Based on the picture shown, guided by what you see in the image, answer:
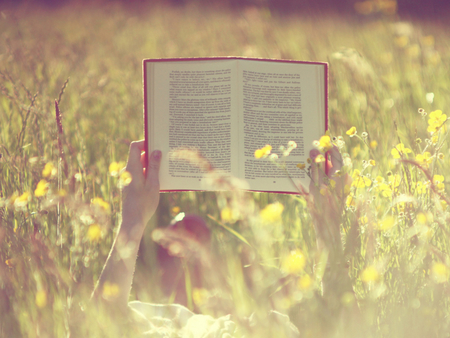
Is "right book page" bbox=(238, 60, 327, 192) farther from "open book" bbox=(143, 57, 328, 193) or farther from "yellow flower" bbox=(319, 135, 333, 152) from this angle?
"yellow flower" bbox=(319, 135, 333, 152)

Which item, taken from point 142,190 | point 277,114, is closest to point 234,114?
point 277,114

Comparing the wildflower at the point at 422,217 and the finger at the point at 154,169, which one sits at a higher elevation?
the finger at the point at 154,169

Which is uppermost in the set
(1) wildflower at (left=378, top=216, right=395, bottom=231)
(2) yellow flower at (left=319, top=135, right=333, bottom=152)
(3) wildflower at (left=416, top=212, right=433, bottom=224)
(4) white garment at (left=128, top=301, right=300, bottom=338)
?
(2) yellow flower at (left=319, top=135, right=333, bottom=152)

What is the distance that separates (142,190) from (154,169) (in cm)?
9

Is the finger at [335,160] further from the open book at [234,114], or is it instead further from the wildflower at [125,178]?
the wildflower at [125,178]

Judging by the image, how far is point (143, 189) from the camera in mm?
1484

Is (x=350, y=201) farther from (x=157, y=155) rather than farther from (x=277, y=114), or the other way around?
(x=157, y=155)

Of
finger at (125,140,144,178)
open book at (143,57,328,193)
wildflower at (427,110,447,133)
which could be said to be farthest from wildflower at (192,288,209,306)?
wildflower at (427,110,447,133)

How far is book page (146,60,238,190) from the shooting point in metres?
1.49

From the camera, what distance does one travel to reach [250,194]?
1983mm

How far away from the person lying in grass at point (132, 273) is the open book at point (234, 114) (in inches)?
2.5

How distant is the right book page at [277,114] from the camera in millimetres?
1484

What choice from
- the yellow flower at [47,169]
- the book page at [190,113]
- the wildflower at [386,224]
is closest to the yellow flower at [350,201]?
the wildflower at [386,224]

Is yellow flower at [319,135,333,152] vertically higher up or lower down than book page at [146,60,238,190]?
lower down
